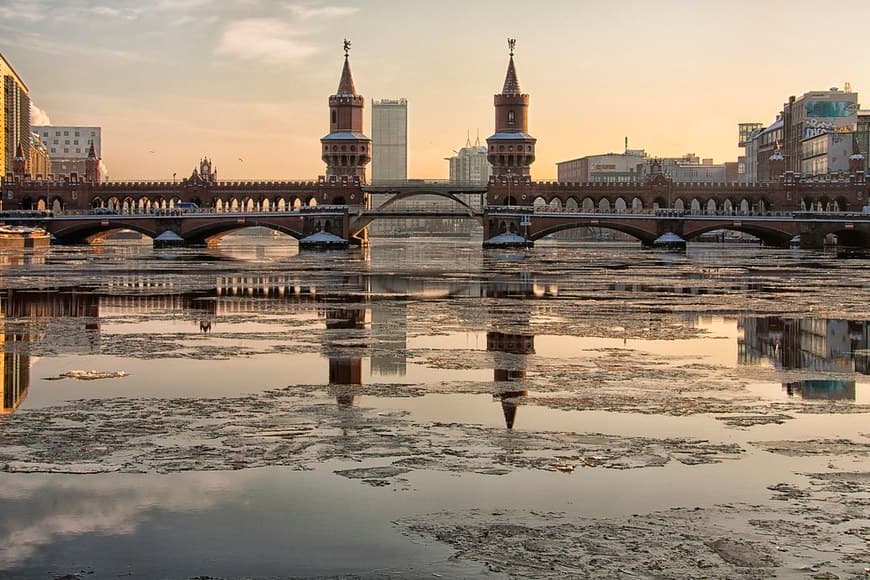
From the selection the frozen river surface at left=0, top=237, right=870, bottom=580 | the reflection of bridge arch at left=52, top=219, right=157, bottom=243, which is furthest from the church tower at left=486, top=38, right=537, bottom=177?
the frozen river surface at left=0, top=237, right=870, bottom=580

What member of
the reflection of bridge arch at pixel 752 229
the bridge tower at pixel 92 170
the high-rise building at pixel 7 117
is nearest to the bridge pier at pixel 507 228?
the reflection of bridge arch at pixel 752 229

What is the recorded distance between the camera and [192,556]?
38.9 feet

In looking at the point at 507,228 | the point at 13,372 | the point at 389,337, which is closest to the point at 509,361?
the point at 389,337

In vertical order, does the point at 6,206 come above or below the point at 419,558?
above

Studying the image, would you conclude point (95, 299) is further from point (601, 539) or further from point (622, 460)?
point (601, 539)

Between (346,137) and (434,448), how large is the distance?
14458 cm

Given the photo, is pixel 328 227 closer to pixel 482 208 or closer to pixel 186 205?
pixel 482 208

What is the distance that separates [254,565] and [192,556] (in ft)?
2.21

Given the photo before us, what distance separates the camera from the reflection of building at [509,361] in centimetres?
2006

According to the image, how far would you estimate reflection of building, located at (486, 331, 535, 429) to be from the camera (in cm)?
2006

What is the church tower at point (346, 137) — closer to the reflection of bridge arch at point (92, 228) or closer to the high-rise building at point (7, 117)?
the reflection of bridge arch at point (92, 228)

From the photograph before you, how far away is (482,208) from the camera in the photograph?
146375 millimetres

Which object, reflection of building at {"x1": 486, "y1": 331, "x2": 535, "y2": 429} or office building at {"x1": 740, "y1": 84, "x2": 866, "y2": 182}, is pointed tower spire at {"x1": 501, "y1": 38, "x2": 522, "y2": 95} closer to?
office building at {"x1": 740, "y1": 84, "x2": 866, "y2": 182}

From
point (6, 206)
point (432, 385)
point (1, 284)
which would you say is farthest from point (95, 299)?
point (6, 206)
